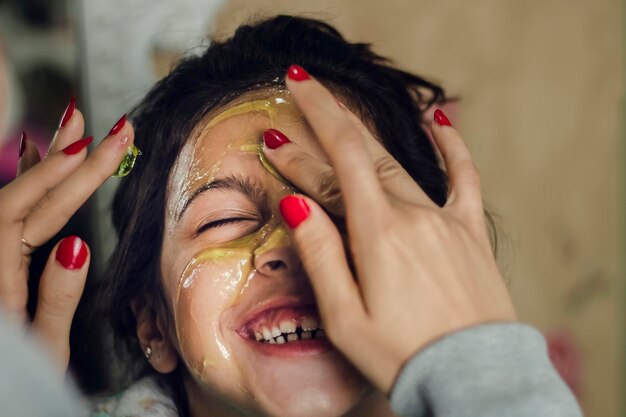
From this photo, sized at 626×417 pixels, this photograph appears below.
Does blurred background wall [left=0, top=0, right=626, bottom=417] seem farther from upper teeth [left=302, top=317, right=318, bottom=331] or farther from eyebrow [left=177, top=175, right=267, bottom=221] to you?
upper teeth [left=302, top=317, right=318, bottom=331]

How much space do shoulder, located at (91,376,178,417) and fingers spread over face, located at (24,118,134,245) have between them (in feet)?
0.93

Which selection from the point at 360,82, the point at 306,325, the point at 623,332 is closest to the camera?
the point at 306,325

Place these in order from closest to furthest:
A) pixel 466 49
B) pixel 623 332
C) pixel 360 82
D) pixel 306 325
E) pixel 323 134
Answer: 1. pixel 323 134
2. pixel 306 325
3. pixel 360 82
4. pixel 466 49
5. pixel 623 332

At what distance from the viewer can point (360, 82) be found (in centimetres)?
97

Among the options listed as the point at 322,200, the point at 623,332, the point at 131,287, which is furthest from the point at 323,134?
the point at 623,332

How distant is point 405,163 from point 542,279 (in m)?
0.71

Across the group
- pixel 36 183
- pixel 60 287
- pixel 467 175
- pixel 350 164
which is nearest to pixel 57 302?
pixel 60 287

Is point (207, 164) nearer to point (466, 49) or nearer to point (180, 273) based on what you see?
point (180, 273)

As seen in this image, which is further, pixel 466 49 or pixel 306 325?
pixel 466 49

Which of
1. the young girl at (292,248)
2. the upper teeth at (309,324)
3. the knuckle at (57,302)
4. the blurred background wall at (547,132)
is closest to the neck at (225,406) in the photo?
the young girl at (292,248)

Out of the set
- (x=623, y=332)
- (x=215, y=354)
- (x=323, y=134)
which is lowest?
(x=623, y=332)

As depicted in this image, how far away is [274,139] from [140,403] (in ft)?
1.31

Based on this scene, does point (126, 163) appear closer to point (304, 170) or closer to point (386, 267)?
point (304, 170)

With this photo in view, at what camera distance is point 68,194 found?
2.54 ft
